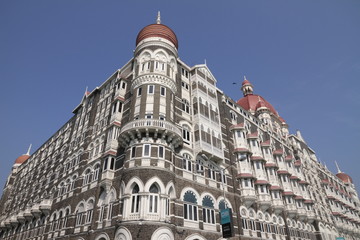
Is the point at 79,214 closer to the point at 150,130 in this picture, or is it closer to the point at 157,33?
the point at 150,130

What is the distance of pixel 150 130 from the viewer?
→ 29266 millimetres

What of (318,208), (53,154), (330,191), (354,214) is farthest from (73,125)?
(354,214)

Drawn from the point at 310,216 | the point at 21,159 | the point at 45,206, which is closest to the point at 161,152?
the point at 45,206

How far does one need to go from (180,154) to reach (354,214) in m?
83.8

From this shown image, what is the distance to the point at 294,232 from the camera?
4666 cm

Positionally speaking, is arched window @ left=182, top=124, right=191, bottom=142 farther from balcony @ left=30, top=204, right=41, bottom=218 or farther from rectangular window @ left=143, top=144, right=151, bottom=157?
balcony @ left=30, top=204, right=41, bottom=218

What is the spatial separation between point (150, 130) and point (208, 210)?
42.6 feet

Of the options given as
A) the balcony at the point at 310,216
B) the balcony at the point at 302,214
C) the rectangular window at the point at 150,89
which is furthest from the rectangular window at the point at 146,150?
the balcony at the point at 310,216

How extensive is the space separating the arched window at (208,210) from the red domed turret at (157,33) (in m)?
24.3

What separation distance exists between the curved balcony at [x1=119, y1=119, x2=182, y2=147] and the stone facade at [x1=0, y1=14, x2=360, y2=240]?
124mm

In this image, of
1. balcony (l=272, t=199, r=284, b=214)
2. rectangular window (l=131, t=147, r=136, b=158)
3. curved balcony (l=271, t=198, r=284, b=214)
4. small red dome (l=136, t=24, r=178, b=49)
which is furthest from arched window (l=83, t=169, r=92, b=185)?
balcony (l=272, t=199, r=284, b=214)

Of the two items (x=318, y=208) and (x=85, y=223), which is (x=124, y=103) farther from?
(x=318, y=208)

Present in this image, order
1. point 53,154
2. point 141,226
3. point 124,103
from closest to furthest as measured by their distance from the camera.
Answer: point 141,226
point 124,103
point 53,154

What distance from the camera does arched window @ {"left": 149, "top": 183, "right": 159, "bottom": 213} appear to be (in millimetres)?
25266
